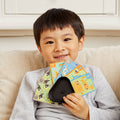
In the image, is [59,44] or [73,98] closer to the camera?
[73,98]

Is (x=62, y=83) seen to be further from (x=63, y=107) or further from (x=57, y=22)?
(x=57, y=22)

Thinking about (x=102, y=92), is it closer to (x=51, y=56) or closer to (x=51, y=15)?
(x=51, y=56)

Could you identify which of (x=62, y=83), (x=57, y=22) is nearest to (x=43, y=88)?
(x=62, y=83)

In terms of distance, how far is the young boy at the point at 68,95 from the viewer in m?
1.17

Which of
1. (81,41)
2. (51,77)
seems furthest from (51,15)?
(51,77)

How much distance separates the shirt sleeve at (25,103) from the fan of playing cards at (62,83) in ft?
0.13

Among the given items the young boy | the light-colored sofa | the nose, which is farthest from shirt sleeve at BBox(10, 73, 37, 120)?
the nose

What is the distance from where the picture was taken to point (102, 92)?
1235mm

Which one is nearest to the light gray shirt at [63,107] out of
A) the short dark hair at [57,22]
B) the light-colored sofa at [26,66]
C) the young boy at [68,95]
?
the young boy at [68,95]

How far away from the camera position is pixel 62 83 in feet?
3.90

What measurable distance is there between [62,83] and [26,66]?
350 mm

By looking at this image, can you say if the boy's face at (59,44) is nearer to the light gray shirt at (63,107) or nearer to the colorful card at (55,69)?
the colorful card at (55,69)

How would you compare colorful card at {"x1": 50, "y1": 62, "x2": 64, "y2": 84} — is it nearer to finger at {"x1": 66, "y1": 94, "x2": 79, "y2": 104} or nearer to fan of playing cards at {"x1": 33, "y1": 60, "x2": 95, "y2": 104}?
fan of playing cards at {"x1": 33, "y1": 60, "x2": 95, "y2": 104}

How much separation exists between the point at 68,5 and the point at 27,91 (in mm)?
827
